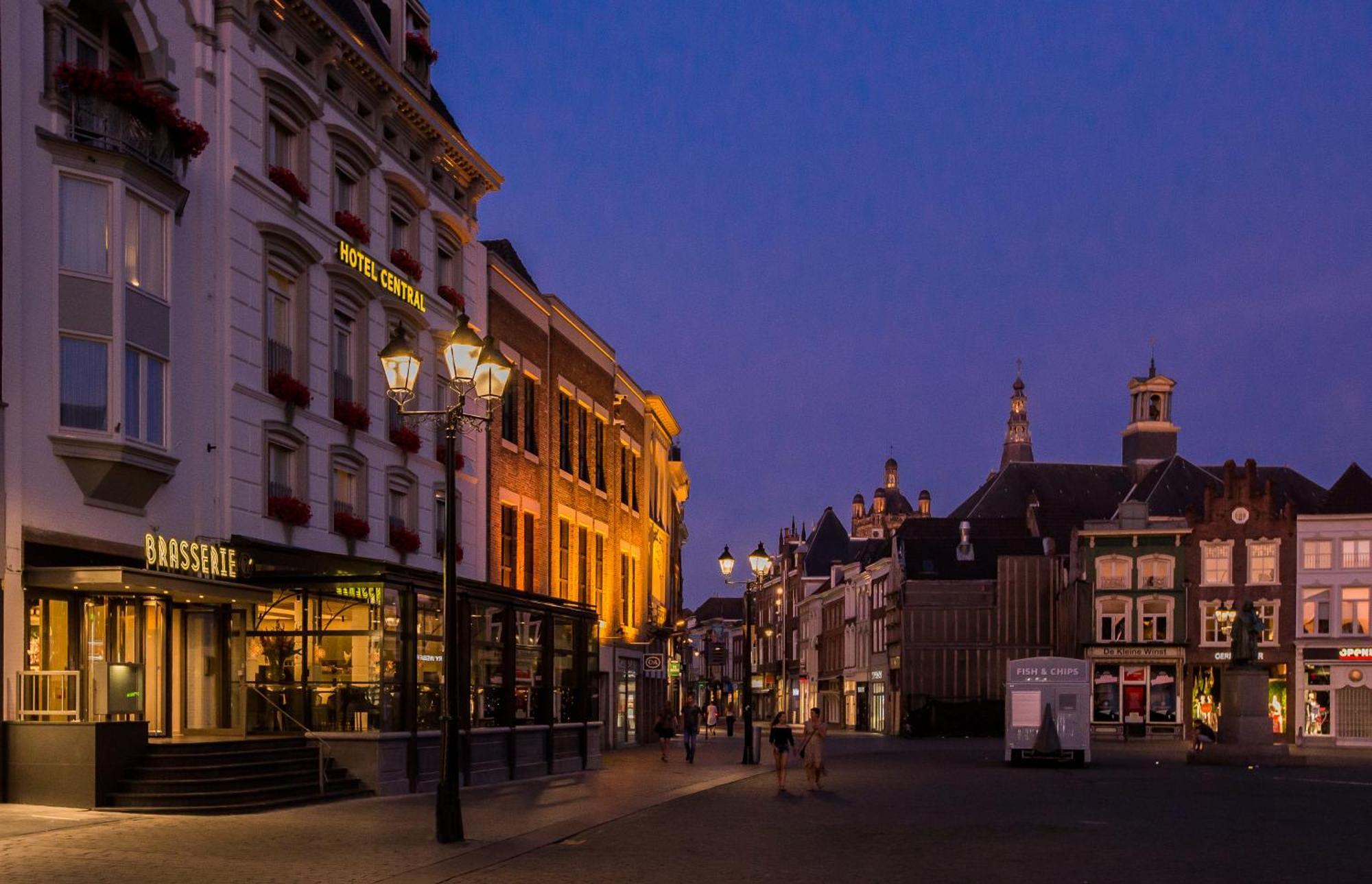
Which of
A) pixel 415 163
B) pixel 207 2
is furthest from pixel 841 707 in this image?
pixel 207 2

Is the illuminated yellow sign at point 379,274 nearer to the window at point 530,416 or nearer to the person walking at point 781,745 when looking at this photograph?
the window at point 530,416

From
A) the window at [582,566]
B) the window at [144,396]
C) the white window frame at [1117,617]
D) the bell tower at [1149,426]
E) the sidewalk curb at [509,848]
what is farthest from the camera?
the bell tower at [1149,426]

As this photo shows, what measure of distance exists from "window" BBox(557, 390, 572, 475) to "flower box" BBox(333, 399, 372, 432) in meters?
15.4

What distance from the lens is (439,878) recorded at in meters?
15.7

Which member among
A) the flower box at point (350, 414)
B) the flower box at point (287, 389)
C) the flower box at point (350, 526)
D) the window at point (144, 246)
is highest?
the window at point (144, 246)

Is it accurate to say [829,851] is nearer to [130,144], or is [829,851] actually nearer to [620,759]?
[130,144]

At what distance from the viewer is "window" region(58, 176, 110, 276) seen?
2275cm

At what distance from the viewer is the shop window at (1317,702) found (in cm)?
7088

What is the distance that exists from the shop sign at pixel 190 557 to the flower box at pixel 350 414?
5399mm

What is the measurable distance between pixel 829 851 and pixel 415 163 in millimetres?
22518

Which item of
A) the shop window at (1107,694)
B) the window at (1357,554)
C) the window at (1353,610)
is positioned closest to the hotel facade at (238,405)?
the shop window at (1107,694)

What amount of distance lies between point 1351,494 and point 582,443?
39.7 m

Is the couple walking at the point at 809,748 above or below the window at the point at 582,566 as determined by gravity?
below

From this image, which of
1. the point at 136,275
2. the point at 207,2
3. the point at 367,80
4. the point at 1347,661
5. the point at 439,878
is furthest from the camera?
the point at 1347,661
